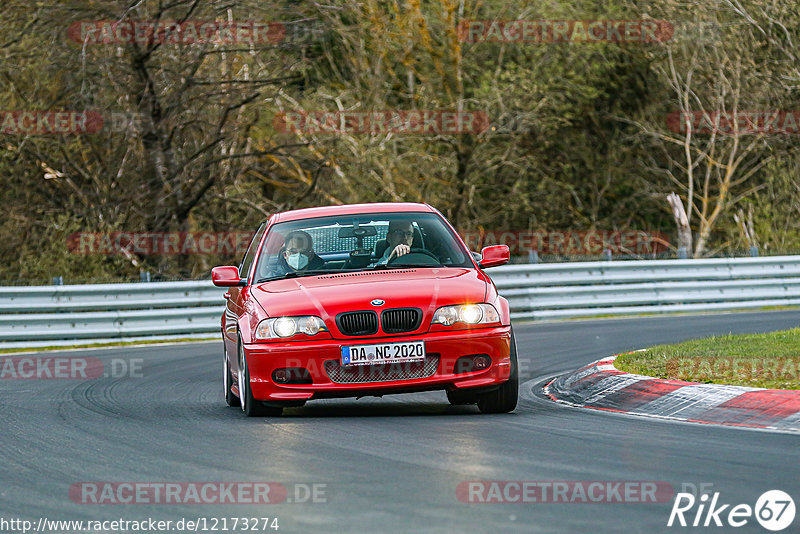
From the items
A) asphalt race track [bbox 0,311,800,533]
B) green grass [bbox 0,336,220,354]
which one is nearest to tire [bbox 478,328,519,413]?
asphalt race track [bbox 0,311,800,533]

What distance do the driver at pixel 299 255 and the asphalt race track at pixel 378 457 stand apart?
1116 millimetres

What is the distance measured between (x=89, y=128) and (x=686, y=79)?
15736 millimetres

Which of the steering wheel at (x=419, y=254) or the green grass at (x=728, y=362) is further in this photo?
the steering wheel at (x=419, y=254)

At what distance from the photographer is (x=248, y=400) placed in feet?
32.0

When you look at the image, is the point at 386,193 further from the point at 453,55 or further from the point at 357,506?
the point at 357,506

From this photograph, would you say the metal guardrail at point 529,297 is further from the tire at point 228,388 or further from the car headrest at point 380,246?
the car headrest at point 380,246

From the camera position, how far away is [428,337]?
368 inches

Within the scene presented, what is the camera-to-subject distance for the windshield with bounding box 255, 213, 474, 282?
1051 cm
